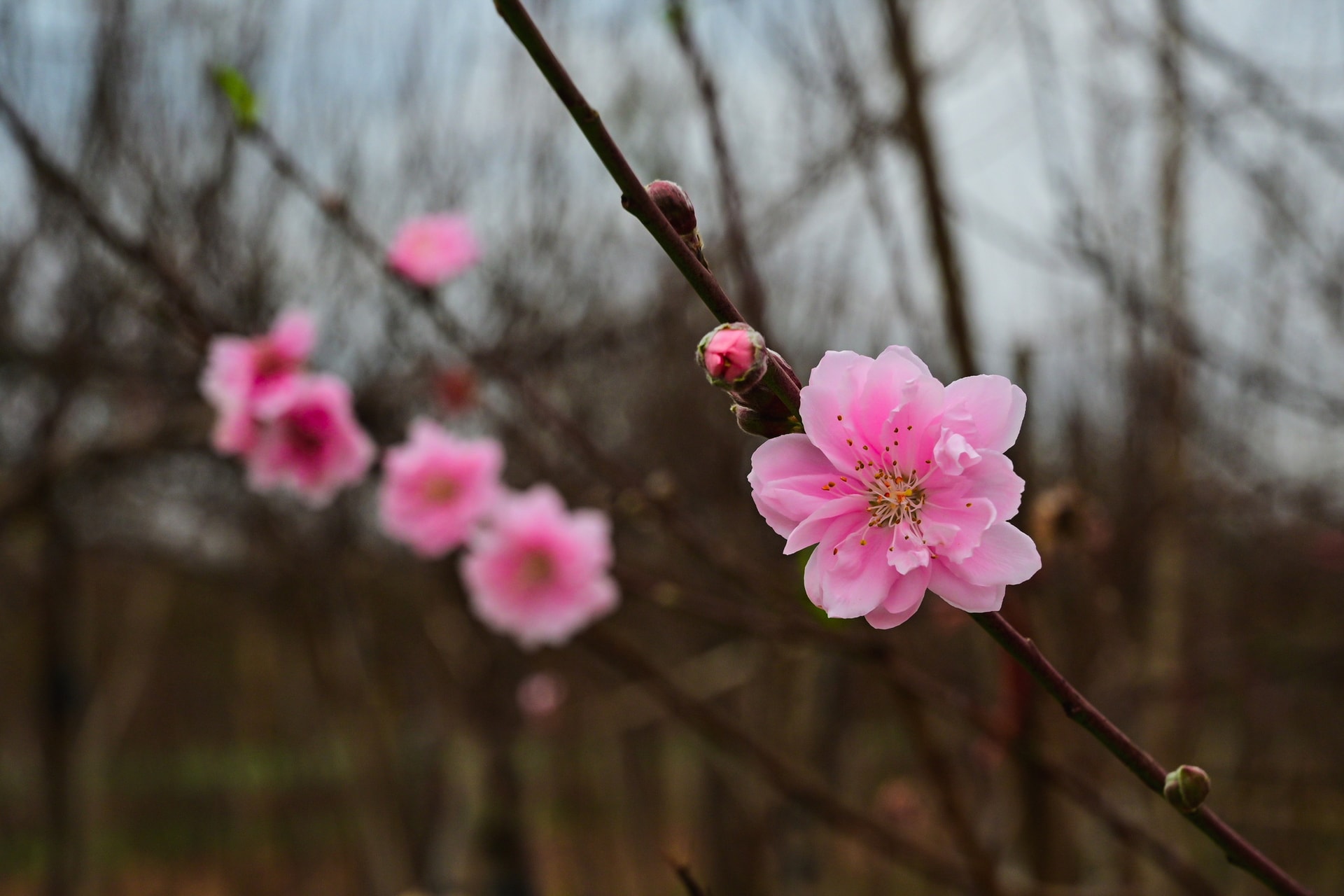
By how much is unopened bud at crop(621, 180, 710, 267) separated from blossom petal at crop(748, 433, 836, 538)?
0.15 meters

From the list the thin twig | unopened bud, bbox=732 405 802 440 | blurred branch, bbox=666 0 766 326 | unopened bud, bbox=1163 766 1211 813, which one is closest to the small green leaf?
blurred branch, bbox=666 0 766 326

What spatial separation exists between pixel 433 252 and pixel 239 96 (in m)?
0.63

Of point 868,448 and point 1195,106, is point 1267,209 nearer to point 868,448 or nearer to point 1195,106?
point 1195,106

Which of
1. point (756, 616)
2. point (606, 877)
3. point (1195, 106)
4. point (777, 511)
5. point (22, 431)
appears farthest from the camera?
point (606, 877)

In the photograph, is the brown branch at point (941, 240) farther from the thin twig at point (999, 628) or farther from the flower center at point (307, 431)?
the flower center at point (307, 431)

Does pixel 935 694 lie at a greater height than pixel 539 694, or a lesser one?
lesser

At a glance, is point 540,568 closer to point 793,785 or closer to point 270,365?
point 270,365

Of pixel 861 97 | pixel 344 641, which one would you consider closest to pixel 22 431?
pixel 344 641

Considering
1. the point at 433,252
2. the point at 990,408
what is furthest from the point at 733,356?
the point at 433,252

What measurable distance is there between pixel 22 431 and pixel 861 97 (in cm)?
443

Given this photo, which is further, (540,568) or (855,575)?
(540,568)

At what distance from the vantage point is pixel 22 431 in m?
4.93

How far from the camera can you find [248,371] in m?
2.15

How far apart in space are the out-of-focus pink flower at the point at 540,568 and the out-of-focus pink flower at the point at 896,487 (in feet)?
5.63
